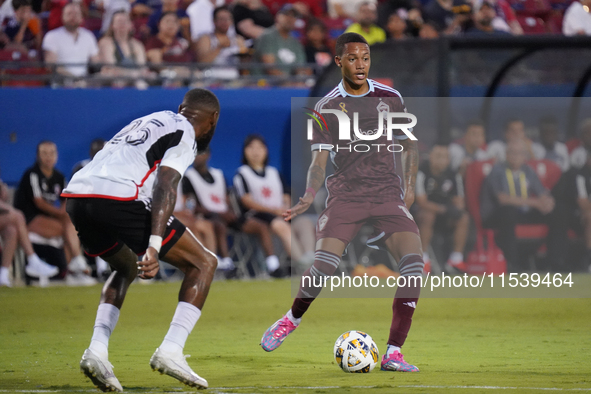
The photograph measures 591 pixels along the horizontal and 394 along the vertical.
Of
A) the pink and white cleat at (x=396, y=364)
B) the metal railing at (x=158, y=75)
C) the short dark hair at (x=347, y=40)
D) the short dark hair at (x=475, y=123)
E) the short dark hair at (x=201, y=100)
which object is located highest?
the short dark hair at (x=347, y=40)

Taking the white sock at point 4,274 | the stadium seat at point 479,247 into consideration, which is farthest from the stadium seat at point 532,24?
the white sock at point 4,274

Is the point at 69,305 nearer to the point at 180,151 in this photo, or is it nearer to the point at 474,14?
the point at 180,151

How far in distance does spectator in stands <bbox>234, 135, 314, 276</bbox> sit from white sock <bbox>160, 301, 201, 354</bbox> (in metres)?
8.38

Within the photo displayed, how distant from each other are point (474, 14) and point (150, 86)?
253 inches

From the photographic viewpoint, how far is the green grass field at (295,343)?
A: 5844 millimetres

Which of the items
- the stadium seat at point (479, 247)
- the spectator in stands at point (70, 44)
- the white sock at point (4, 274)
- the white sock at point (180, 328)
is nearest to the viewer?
the white sock at point (180, 328)

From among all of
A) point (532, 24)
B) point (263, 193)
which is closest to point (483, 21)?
point (532, 24)

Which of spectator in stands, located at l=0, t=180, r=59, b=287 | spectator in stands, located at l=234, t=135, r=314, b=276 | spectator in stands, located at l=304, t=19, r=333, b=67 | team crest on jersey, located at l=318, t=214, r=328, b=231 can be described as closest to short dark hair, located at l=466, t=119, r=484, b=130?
spectator in stands, located at l=304, t=19, r=333, b=67

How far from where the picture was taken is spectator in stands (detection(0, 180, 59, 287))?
41.7 ft

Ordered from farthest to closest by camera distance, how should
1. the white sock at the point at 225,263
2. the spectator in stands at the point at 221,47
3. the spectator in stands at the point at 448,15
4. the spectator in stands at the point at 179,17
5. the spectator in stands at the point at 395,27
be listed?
the spectator in stands at the point at 448,15
the spectator in stands at the point at 395,27
the spectator in stands at the point at 221,47
the spectator in stands at the point at 179,17
the white sock at the point at 225,263

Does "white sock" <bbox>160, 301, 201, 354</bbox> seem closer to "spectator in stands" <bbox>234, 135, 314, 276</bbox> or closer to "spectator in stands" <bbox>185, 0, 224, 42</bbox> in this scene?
"spectator in stands" <bbox>234, 135, 314, 276</bbox>

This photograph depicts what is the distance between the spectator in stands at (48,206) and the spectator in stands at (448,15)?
778 centimetres

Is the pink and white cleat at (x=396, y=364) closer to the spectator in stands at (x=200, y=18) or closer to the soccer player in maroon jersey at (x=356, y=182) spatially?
the soccer player in maroon jersey at (x=356, y=182)

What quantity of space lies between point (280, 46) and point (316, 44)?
84 cm
